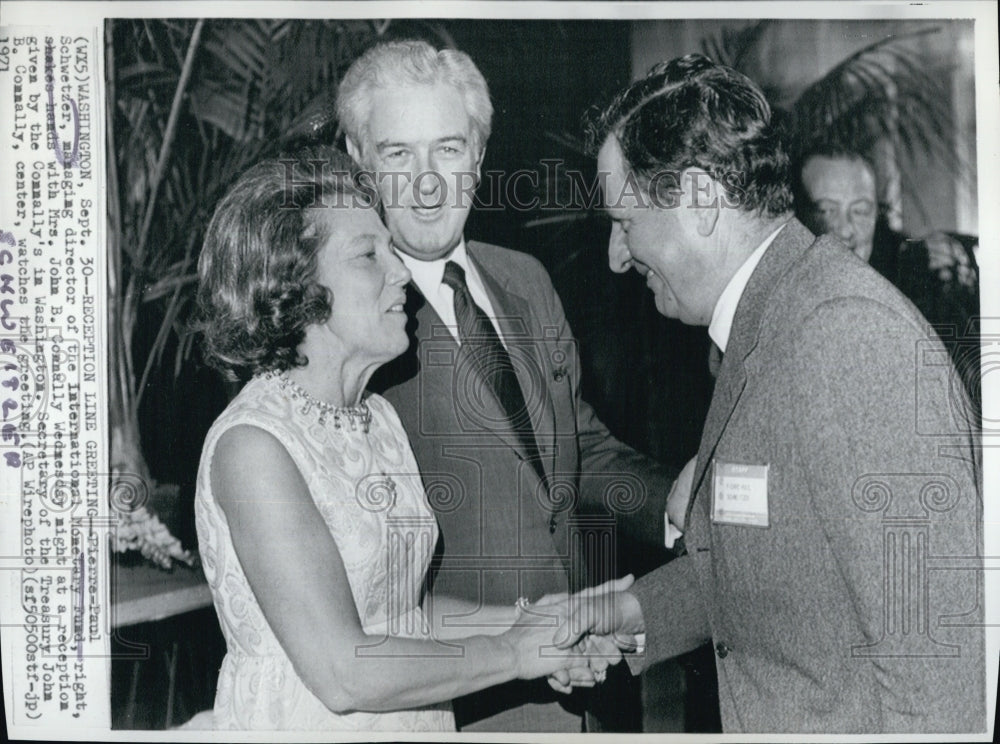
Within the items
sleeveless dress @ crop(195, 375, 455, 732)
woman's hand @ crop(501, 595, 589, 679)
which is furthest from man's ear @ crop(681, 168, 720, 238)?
woman's hand @ crop(501, 595, 589, 679)

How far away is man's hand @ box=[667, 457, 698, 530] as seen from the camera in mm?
3041

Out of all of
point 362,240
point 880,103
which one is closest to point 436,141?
point 362,240

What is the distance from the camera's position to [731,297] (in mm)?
2986

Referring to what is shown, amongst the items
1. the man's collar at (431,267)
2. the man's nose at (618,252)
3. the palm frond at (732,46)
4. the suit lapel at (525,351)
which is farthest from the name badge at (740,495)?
the palm frond at (732,46)

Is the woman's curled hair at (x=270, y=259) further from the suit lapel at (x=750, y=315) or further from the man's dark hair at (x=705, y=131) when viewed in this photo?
the suit lapel at (x=750, y=315)

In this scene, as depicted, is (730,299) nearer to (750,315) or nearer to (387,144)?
(750,315)

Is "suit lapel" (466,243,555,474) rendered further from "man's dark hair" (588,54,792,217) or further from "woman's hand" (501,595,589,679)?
"man's dark hair" (588,54,792,217)

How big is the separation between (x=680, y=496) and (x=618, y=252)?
725 millimetres

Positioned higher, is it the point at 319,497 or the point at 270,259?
the point at 270,259

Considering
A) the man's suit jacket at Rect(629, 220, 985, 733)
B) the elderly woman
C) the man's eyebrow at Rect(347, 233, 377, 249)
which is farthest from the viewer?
the man's eyebrow at Rect(347, 233, 377, 249)

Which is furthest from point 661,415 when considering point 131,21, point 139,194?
point 131,21

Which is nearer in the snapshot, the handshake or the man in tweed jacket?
the man in tweed jacket

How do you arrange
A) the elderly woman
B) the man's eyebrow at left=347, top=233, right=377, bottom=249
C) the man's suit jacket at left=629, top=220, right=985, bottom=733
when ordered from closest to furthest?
the man's suit jacket at left=629, top=220, right=985, bottom=733, the elderly woman, the man's eyebrow at left=347, top=233, right=377, bottom=249

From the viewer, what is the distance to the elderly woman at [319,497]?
2896mm
